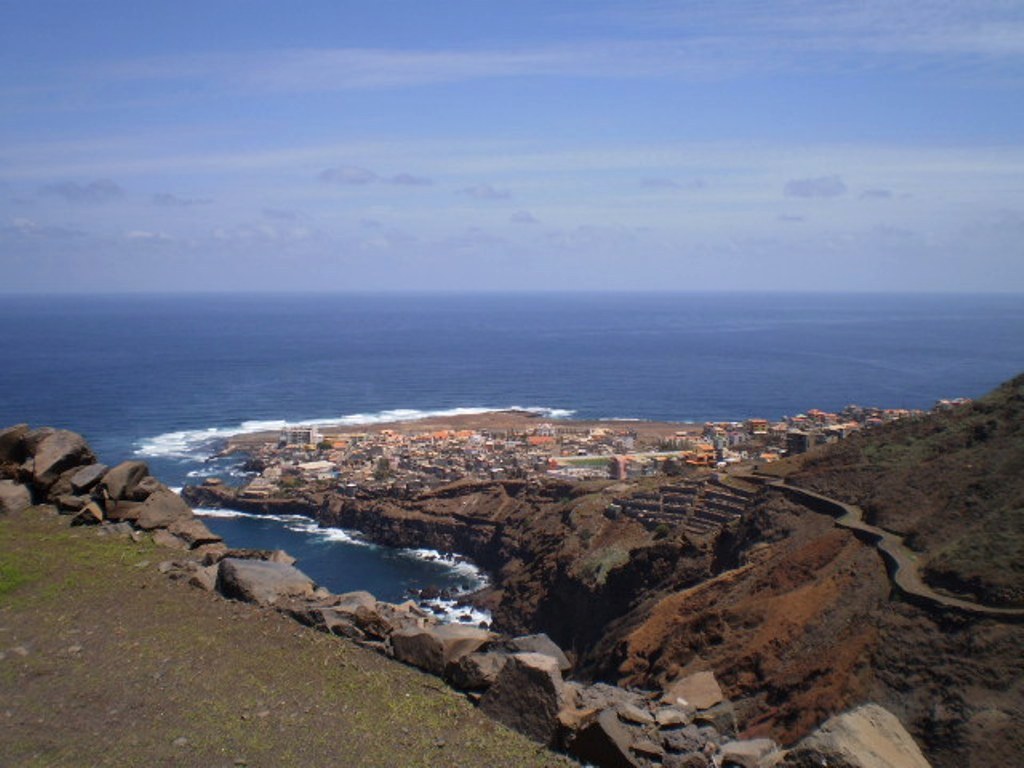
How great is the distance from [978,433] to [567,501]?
20.7 meters

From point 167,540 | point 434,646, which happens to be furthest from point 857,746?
point 167,540

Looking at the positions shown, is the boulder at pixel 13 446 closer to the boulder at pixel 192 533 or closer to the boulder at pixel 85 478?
the boulder at pixel 85 478

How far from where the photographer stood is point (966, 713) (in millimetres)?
17516

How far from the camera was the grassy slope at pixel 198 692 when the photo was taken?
28.5ft

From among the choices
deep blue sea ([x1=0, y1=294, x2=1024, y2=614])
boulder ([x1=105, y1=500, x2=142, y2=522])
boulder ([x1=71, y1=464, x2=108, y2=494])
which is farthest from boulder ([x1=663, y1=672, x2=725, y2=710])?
deep blue sea ([x1=0, y1=294, x2=1024, y2=614])

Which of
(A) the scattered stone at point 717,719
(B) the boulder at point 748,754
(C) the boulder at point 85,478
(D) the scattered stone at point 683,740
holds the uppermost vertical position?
(C) the boulder at point 85,478

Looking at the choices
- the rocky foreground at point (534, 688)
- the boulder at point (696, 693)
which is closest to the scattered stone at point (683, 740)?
the rocky foreground at point (534, 688)

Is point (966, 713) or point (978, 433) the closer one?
point (966, 713)

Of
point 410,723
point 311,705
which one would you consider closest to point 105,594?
point 311,705

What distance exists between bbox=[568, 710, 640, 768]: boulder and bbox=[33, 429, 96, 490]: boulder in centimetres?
1279

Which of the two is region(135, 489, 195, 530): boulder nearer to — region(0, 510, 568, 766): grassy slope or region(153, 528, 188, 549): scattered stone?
region(153, 528, 188, 549): scattered stone

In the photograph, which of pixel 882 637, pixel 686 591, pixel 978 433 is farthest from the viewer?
pixel 978 433

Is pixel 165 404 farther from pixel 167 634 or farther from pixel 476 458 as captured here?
pixel 167 634

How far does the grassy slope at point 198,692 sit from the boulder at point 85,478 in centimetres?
490
